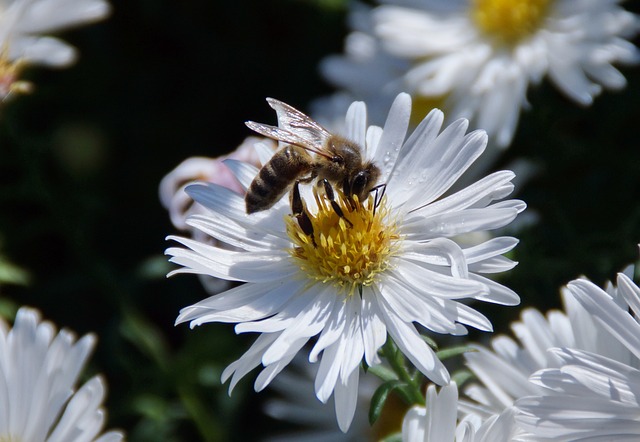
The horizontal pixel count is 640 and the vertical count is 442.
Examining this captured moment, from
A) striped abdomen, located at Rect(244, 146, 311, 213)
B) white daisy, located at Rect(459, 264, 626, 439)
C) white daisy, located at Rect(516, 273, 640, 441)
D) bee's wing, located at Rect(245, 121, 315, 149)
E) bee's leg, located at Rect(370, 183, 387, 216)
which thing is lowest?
white daisy, located at Rect(516, 273, 640, 441)

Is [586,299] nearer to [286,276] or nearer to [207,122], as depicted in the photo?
[286,276]

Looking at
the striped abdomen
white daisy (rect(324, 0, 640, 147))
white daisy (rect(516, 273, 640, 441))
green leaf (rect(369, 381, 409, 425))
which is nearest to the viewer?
white daisy (rect(516, 273, 640, 441))

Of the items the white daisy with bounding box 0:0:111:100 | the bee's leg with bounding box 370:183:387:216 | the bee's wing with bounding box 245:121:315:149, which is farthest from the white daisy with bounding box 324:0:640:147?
the bee's wing with bounding box 245:121:315:149

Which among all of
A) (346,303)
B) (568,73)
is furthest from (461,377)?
(568,73)

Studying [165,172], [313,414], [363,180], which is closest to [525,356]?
[363,180]

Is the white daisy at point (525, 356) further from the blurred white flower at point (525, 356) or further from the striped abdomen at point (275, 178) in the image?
the striped abdomen at point (275, 178)

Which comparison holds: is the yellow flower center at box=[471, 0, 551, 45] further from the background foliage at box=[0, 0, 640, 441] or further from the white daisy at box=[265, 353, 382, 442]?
the white daisy at box=[265, 353, 382, 442]

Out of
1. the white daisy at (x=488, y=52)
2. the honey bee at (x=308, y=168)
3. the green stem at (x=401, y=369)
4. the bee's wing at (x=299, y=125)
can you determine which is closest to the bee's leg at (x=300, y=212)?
the honey bee at (x=308, y=168)
